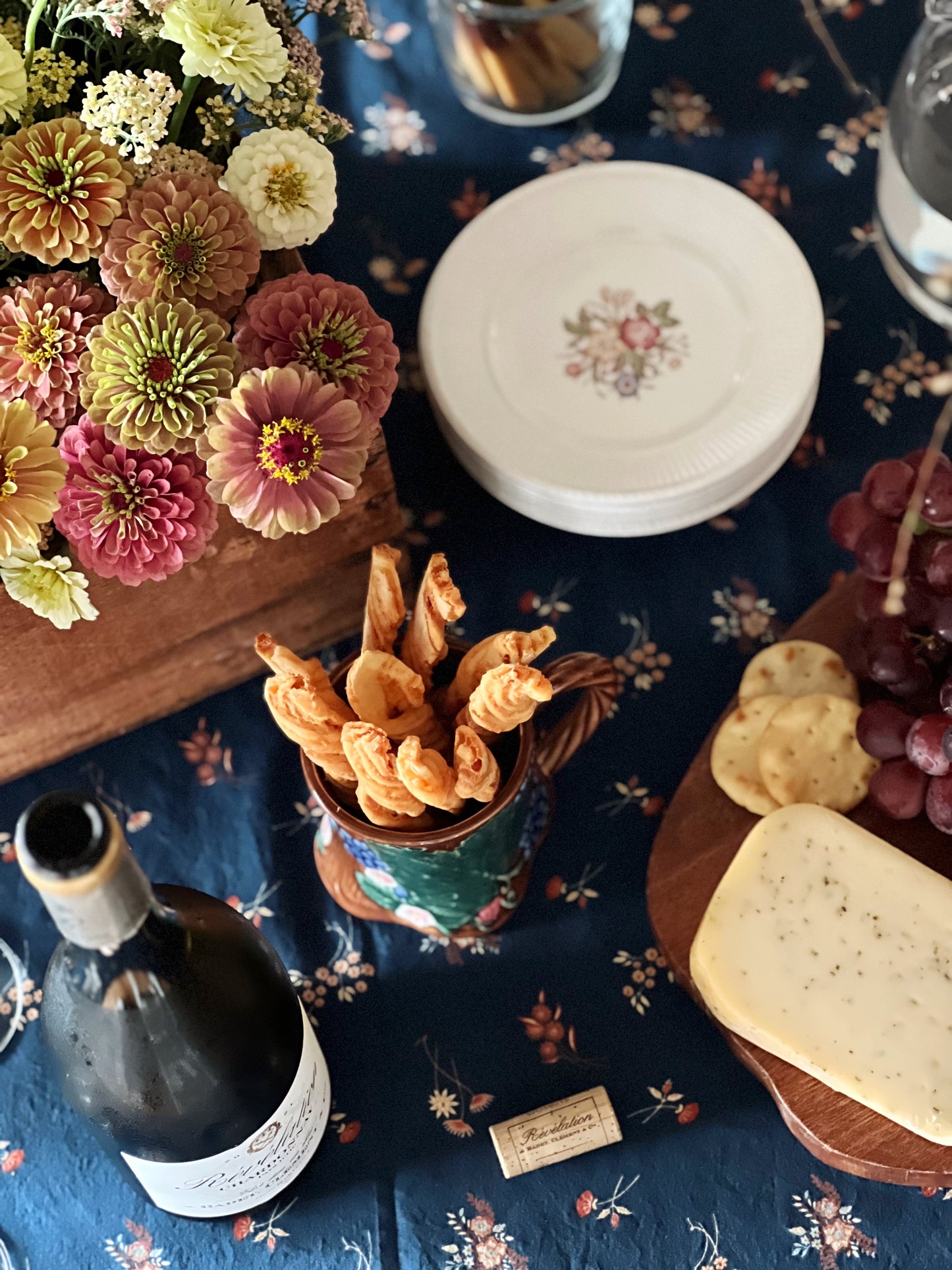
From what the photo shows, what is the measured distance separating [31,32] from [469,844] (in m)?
0.41

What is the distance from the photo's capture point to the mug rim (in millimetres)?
554

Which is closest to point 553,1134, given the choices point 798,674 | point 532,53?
point 798,674

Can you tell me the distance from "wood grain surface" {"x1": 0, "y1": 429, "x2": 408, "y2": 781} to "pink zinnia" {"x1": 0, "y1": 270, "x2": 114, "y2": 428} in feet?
0.38

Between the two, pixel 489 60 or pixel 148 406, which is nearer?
pixel 148 406

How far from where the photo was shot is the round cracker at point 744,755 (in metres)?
0.67

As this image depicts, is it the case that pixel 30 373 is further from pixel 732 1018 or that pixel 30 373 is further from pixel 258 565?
pixel 732 1018

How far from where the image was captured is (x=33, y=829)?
1.27ft

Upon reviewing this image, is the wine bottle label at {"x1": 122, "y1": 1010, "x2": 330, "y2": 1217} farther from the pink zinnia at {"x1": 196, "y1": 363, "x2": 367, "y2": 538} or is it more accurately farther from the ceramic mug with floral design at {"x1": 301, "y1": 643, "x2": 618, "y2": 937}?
the pink zinnia at {"x1": 196, "y1": 363, "x2": 367, "y2": 538}

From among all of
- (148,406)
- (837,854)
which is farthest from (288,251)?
(837,854)

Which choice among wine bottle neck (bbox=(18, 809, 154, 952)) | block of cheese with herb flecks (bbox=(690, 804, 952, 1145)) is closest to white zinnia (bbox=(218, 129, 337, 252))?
wine bottle neck (bbox=(18, 809, 154, 952))

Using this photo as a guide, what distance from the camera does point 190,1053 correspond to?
53 centimetres

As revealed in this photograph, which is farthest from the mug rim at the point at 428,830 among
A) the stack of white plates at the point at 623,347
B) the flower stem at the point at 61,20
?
the flower stem at the point at 61,20

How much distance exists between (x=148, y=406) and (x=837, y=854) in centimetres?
41

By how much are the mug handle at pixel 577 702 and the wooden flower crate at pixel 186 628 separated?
0.14 meters
